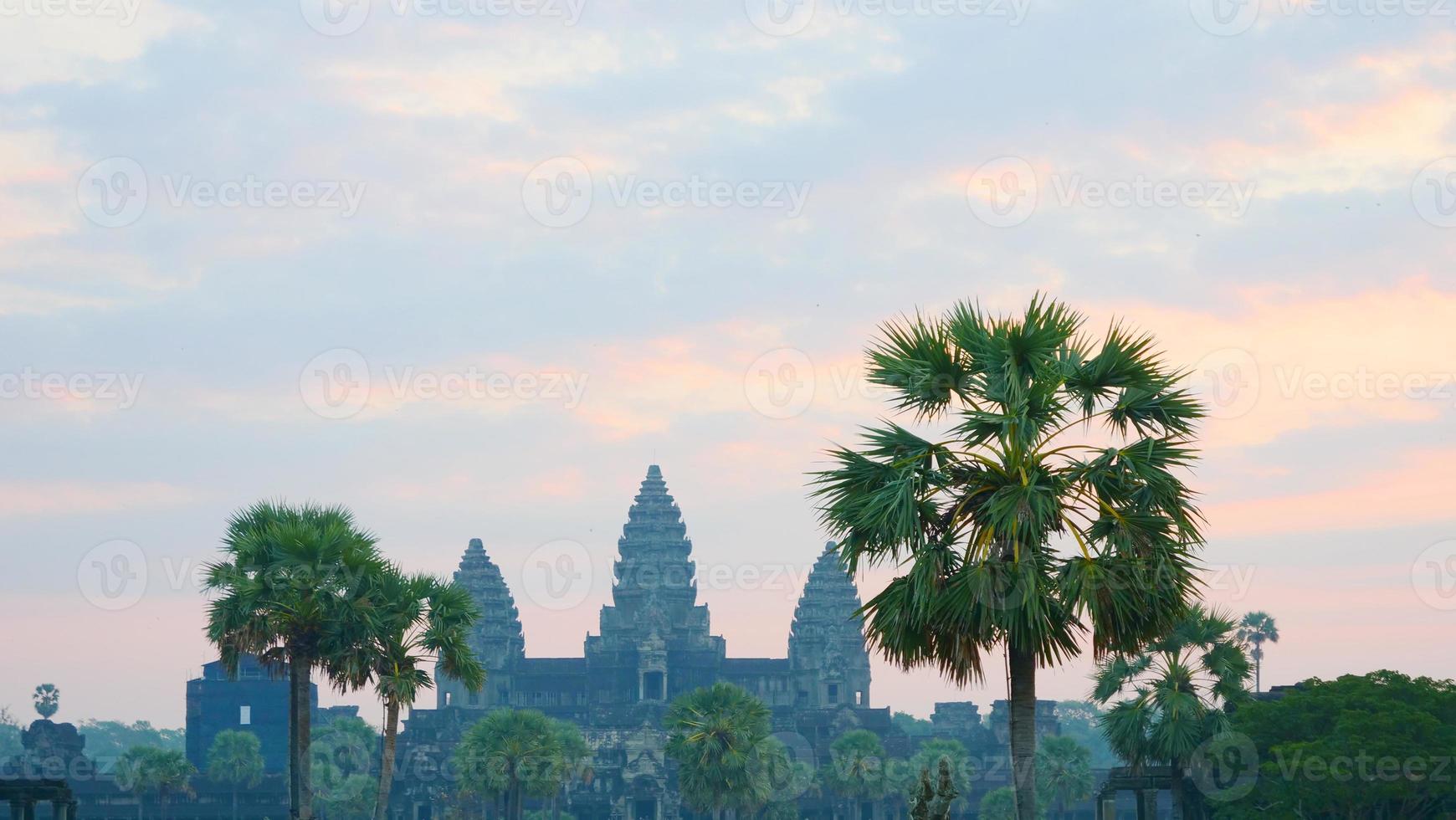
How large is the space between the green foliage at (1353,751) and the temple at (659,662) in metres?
90.7

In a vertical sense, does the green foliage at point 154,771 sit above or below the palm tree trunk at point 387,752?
below

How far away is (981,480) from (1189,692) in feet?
79.5

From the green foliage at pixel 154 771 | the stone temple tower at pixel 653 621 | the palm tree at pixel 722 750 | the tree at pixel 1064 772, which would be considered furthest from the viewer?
the stone temple tower at pixel 653 621

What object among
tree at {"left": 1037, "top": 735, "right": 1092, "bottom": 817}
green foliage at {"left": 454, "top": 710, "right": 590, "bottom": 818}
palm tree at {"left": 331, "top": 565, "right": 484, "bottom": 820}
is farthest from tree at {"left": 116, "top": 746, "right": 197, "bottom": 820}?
palm tree at {"left": 331, "top": 565, "right": 484, "bottom": 820}

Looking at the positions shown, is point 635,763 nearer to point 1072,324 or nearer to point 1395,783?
point 1395,783

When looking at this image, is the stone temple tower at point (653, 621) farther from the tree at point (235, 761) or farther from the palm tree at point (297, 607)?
the palm tree at point (297, 607)

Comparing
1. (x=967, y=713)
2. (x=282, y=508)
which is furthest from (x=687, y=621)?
(x=282, y=508)

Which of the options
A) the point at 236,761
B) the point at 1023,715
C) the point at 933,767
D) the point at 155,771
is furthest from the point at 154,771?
the point at 1023,715

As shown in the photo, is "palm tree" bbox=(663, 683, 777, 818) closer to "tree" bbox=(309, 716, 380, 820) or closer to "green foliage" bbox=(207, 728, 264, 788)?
"tree" bbox=(309, 716, 380, 820)

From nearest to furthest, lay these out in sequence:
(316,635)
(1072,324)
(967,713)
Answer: (1072,324)
(316,635)
(967,713)

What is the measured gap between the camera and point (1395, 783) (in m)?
50.3

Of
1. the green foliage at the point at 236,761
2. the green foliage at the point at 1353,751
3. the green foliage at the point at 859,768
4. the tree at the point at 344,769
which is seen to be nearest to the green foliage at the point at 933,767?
the green foliage at the point at 859,768

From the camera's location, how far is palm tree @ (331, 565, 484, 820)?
123 ft

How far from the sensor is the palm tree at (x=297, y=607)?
121 feet
